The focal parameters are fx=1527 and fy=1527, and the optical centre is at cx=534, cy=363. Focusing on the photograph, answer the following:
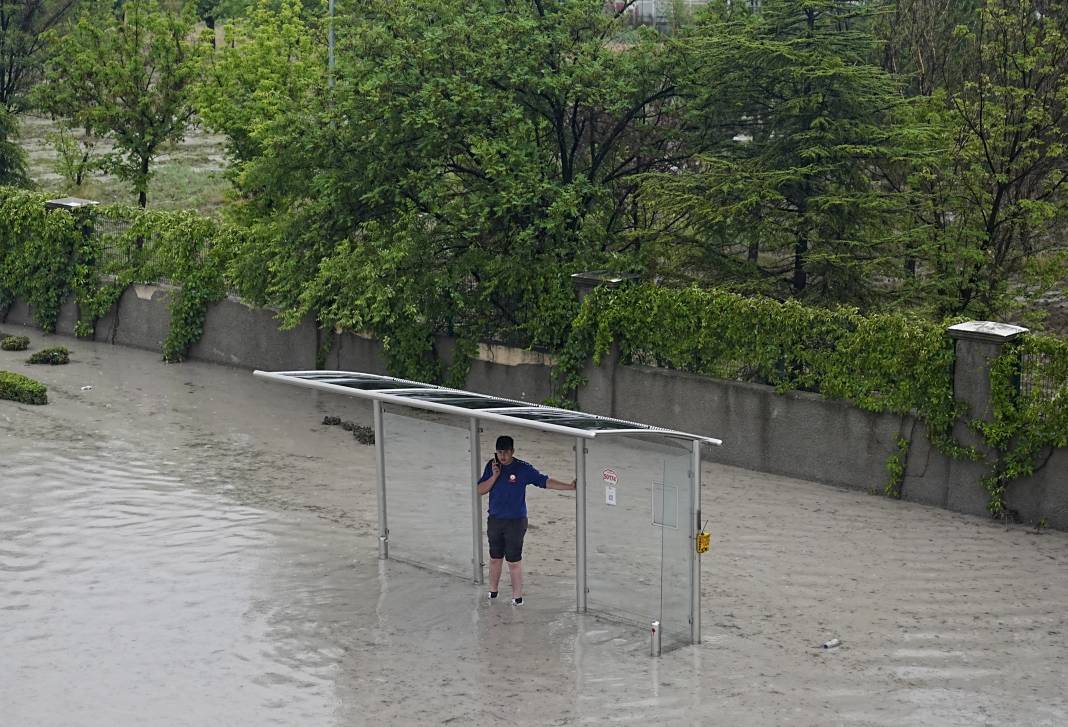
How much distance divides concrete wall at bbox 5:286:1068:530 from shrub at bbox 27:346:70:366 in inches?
172

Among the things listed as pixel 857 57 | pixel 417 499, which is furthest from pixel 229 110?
pixel 417 499

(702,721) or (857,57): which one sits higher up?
(857,57)

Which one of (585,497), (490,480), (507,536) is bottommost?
(507,536)

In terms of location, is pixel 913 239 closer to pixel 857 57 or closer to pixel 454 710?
pixel 857 57

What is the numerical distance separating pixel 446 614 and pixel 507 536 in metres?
0.90

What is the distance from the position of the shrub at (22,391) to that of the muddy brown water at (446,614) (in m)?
2.97

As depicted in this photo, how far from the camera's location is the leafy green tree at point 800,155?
797 inches

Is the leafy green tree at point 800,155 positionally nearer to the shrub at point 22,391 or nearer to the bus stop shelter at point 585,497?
the bus stop shelter at point 585,497

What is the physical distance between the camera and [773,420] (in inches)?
758

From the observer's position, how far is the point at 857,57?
20.6 metres

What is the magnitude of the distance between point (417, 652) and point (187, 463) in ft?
25.6

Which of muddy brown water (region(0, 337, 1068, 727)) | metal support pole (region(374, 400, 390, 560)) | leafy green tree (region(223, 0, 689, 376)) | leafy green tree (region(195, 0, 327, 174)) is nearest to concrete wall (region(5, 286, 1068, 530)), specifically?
muddy brown water (region(0, 337, 1068, 727))

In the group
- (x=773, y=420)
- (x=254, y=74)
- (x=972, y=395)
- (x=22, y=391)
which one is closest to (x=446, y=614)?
(x=773, y=420)

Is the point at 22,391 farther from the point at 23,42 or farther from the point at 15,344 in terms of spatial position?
the point at 23,42
